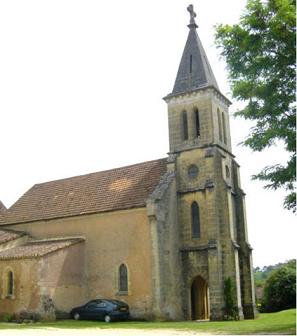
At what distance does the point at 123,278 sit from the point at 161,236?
4.12 meters

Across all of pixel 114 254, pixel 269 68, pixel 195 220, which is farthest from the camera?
pixel 195 220

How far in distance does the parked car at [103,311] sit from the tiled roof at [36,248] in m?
4.48

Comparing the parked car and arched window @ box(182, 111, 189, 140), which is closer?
the parked car

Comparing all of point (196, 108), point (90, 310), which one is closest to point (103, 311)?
point (90, 310)

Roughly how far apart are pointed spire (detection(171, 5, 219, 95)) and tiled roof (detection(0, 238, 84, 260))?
1407cm

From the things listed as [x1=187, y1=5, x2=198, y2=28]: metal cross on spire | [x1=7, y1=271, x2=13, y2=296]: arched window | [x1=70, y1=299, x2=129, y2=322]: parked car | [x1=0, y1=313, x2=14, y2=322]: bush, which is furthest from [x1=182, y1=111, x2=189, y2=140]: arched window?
[x1=0, y1=313, x2=14, y2=322]: bush

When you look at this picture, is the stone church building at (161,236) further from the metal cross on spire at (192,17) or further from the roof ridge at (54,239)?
the metal cross on spire at (192,17)

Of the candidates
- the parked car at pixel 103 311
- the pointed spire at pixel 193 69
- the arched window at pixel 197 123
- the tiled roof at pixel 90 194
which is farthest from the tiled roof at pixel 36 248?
the pointed spire at pixel 193 69

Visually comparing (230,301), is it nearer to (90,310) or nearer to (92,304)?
(92,304)

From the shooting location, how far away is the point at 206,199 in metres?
33.6

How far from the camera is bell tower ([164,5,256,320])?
32469mm

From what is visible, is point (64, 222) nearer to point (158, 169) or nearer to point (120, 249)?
point (120, 249)

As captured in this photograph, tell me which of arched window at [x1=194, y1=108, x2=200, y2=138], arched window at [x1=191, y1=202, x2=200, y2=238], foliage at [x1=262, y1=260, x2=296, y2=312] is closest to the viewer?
arched window at [x1=191, y1=202, x2=200, y2=238]

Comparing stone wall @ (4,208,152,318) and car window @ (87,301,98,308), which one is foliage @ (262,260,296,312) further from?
car window @ (87,301,98,308)
